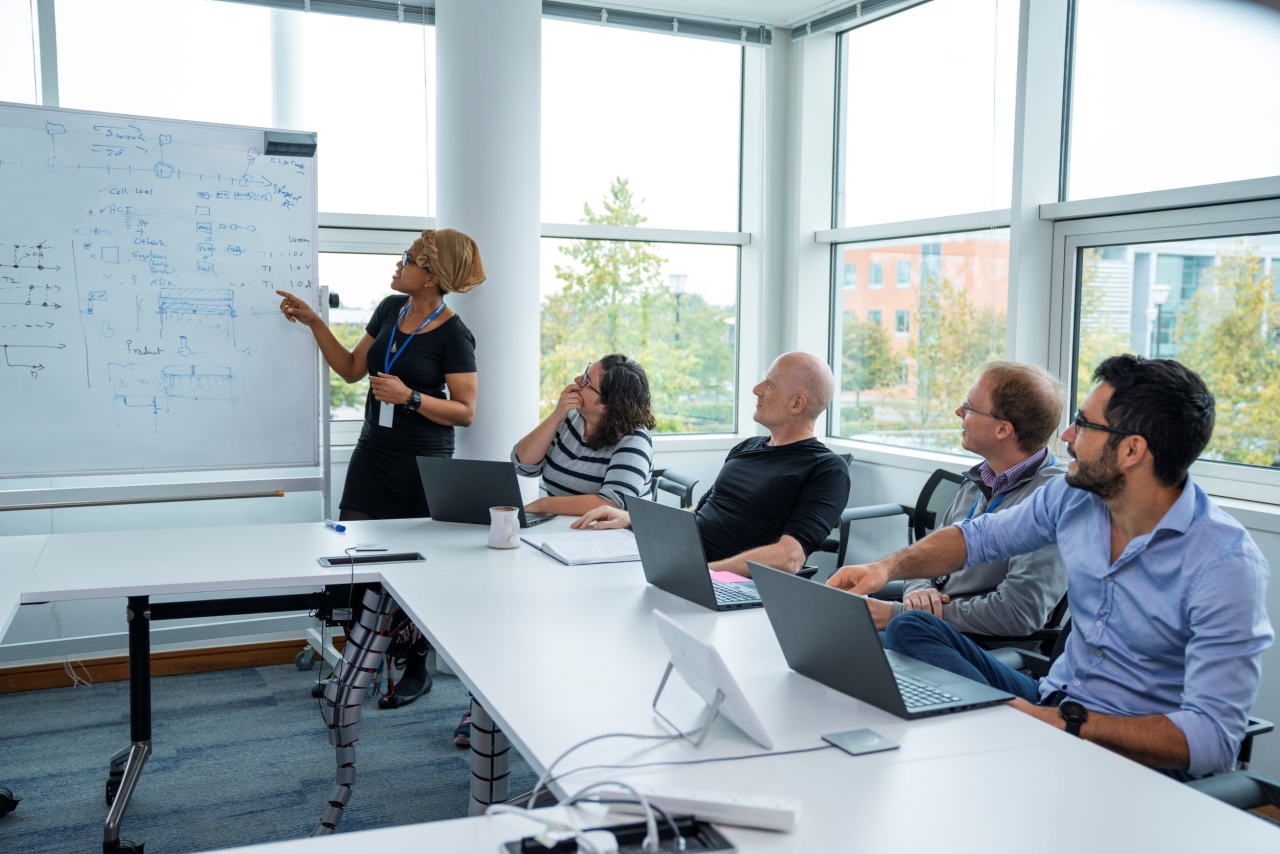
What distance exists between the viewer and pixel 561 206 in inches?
179

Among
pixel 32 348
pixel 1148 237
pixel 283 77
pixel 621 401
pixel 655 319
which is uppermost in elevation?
pixel 283 77

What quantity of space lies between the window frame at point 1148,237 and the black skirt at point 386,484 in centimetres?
225

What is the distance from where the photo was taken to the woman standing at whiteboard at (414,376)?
331 centimetres

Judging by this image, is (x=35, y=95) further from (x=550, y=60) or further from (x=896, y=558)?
(x=896, y=558)

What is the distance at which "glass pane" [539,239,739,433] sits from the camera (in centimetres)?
456

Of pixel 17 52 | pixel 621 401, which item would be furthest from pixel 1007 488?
pixel 17 52

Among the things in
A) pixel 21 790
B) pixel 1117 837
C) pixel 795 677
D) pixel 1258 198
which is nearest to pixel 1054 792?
pixel 1117 837

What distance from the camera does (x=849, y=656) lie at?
1.54 m

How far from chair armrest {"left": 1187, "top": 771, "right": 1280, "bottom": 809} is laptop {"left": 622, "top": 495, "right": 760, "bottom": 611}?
91cm

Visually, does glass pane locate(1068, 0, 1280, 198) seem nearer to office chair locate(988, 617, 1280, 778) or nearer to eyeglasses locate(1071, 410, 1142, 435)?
eyeglasses locate(1071, 410, 1142, 435)

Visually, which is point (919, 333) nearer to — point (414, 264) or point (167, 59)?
point (414, 264)

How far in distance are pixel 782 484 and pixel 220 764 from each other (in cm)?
189

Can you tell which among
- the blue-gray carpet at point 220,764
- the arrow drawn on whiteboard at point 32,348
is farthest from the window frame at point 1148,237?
the arrow drawn on whiteboard at point 32,348

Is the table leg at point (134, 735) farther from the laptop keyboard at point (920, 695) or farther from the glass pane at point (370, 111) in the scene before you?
the glass pane at point (370, 111)
